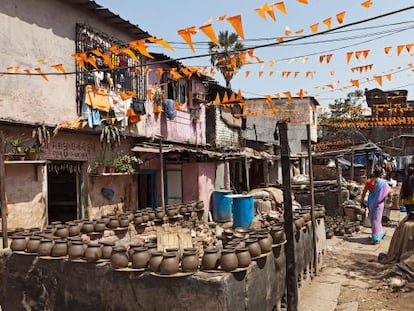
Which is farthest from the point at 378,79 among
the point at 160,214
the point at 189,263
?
the point at 189,263

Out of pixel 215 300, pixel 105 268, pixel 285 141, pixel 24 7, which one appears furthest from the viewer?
pixel 24 7

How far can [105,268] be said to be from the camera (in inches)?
191

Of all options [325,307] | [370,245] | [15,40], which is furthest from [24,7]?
[370,245]

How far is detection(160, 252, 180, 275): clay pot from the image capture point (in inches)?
172

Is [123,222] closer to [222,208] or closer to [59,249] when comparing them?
[59,249]

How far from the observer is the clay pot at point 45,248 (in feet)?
17.7

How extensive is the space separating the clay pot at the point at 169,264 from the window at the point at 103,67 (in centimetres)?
552

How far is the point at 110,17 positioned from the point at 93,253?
7.48 m

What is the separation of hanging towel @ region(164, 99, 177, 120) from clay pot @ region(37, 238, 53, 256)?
8.55 m

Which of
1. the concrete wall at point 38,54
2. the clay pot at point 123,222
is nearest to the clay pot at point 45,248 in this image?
the clay pot at point 123,222

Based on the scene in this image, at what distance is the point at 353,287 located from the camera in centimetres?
686

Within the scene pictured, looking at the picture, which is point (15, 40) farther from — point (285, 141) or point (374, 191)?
point (374, 191)

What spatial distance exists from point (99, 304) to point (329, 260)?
224 inches

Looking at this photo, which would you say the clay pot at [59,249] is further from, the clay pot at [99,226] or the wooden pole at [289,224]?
the wooden pole at [289,224]
